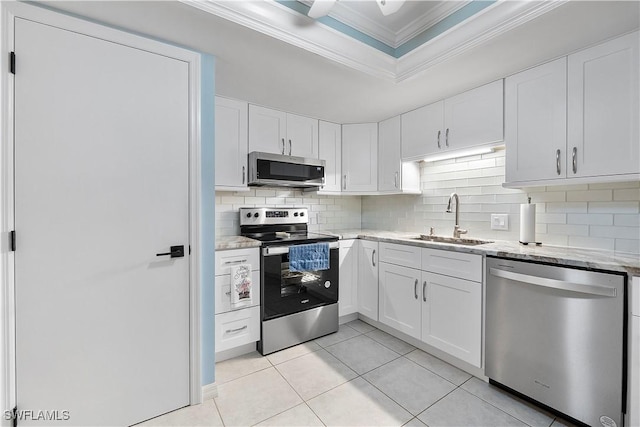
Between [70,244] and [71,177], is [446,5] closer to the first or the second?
[71,177]

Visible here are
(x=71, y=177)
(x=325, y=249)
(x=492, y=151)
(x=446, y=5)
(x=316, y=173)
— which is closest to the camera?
(x=71, y=177)

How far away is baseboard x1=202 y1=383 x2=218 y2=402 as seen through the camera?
1789 millimetres

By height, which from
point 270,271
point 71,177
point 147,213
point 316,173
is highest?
point 316,173

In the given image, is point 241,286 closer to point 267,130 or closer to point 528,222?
point 267,130

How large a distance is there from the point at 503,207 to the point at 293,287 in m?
1.96

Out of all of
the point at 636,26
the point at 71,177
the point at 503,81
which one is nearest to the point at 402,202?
the point at 503,81

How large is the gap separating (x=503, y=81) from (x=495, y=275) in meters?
1.44

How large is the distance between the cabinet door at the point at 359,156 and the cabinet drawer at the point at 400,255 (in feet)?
2.86

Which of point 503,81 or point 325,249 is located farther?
point 325,249

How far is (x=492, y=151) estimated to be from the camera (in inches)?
94.8

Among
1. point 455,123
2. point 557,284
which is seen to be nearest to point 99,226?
point 557,284

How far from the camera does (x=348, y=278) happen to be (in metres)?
2.90

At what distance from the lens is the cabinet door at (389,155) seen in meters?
2.97

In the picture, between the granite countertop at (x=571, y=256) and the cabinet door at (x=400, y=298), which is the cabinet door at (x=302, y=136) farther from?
the granite countertop at (x=571, y=256)
